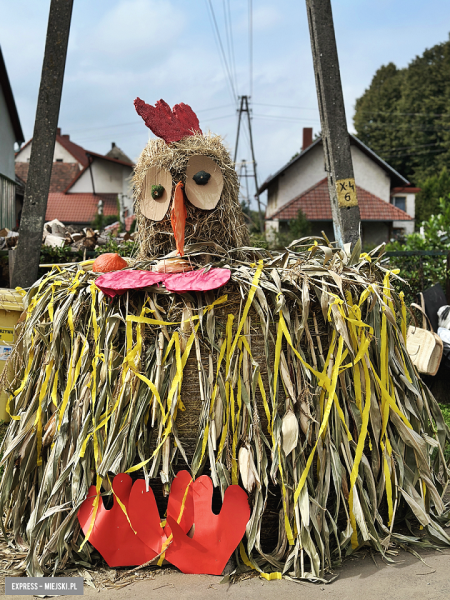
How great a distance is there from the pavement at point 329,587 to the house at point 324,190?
81.8 ft

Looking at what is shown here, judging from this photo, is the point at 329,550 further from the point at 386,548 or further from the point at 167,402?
the point at 167,402

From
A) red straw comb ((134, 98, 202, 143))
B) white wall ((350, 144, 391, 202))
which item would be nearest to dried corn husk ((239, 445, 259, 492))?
red straw comb ((134, 98, 202, 143))

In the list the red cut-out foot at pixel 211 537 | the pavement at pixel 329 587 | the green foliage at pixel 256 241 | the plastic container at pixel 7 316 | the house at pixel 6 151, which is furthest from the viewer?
the house at pixel 6 151

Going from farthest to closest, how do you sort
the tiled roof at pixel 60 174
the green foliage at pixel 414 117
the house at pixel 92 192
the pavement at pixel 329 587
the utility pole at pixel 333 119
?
the green foliage at pixel 414 117, the tiled roof at pixel 60 174, the house at pixel 92 192, the utility pole at pixel 333 119, the pavement at pixel 329 587

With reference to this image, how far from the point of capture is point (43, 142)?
15.8ft

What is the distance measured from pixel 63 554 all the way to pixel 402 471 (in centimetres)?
167

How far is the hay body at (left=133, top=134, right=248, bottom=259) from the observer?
3.04 m

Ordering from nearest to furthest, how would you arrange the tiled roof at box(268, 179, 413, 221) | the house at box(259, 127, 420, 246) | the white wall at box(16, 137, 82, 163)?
the tiled roof at box(268, 179, 413, 221) < the house at box(259, 127, 420, 246) < the white wall at box(16, 137, 82, 163)

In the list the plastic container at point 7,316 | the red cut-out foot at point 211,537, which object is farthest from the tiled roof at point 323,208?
the red cut-out foot at point 211,537

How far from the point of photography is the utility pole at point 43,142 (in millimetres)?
4766

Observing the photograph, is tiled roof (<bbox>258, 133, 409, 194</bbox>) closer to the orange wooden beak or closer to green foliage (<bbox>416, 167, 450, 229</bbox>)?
green foliage (<bbox>416, 167, 450, 229</bbox>)

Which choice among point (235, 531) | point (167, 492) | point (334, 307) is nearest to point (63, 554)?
point (167, 492)

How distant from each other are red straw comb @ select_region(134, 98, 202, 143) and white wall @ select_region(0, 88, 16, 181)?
41.8ft

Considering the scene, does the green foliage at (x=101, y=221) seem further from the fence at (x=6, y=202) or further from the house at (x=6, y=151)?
the fence at (x=6, y=202)
